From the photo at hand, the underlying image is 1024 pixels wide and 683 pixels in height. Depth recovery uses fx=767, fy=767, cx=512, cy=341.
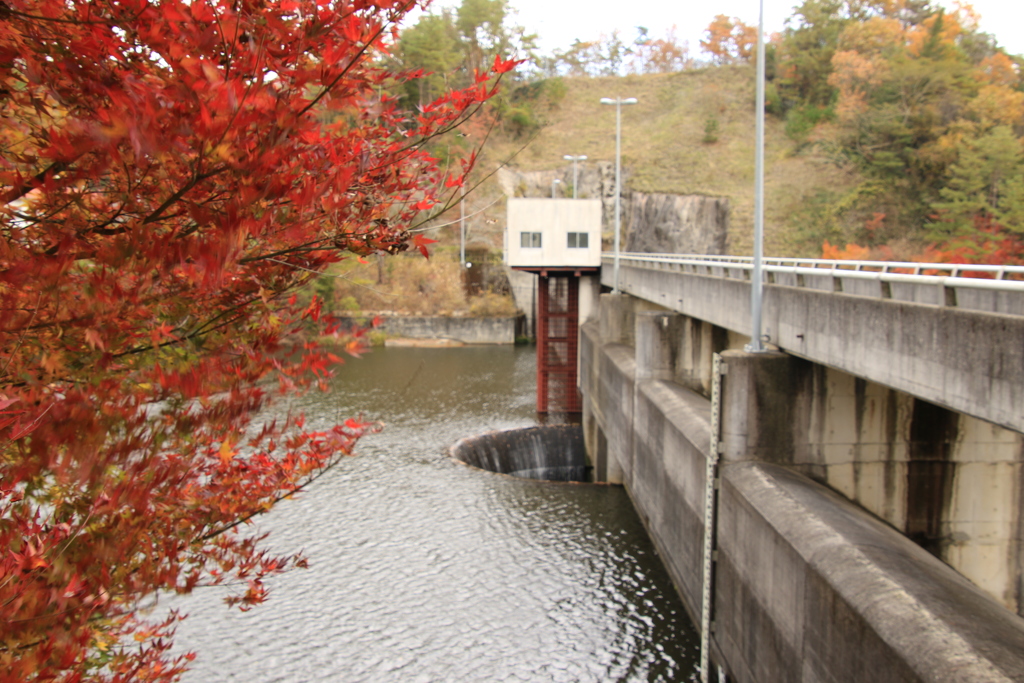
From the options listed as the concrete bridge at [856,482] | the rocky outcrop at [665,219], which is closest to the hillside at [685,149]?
the rocky outcrop at [665,219]

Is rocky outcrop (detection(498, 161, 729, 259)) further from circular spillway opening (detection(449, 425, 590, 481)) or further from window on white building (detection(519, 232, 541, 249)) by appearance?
Answer: circular spillway opening (detection(449, 425, 590, 481))

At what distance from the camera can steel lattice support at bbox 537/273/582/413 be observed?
32.9 meters

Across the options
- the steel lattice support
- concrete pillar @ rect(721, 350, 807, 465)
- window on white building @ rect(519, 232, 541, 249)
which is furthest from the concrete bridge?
the steel lattice support

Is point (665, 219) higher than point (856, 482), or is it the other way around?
point (665, 219)

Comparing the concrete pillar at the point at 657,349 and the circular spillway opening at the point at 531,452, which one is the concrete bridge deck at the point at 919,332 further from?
the circular spillway opening at the point at 531,452

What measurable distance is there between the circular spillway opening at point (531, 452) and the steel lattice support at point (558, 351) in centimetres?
377

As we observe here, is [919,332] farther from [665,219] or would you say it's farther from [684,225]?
[665,219]

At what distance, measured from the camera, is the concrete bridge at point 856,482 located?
22.6 feet

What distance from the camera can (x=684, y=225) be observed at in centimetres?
6119

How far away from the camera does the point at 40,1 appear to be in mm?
2707

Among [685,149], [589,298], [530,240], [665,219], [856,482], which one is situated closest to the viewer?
[856,482]

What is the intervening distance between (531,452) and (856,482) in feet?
54.3


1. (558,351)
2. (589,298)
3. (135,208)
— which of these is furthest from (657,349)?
(135,208)

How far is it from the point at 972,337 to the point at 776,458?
4693mm
